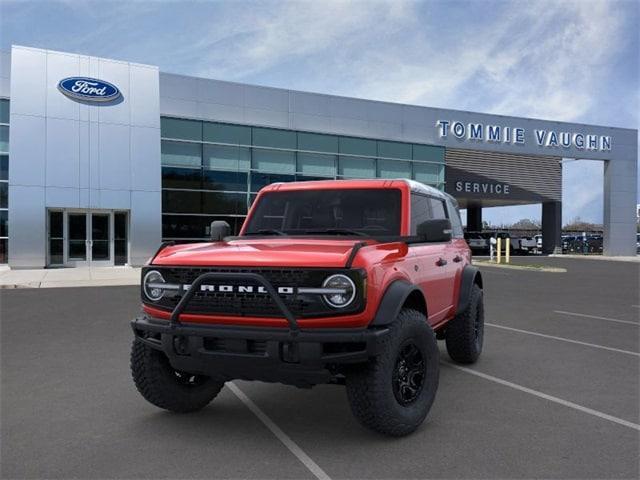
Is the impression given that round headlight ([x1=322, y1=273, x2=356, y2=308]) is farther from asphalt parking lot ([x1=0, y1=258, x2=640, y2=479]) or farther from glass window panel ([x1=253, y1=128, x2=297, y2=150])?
glass window panel ([x1=253, y1=128, x2=297, y2=150])

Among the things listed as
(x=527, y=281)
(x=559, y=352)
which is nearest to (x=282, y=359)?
(x=559, y=352)

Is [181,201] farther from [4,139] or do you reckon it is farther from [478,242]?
[478,242]

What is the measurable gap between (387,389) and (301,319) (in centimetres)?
75

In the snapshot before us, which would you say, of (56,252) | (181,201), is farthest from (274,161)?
(56,252)

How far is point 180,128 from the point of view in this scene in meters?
24.2

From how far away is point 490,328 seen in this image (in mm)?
8875

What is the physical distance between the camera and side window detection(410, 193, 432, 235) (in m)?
5.12

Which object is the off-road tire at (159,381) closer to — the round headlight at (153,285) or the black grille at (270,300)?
the round headlight at (153,285)

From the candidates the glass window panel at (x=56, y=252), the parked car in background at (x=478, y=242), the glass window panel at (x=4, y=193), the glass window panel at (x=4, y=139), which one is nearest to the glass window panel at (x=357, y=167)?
the parked car in background at (x=478, y=242)

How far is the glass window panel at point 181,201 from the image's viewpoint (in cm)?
2381

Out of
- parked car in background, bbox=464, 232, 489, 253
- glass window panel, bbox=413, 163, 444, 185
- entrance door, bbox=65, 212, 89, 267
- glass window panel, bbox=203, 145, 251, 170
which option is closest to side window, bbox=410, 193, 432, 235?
entrance door, bbox=65, 212, 89, 267

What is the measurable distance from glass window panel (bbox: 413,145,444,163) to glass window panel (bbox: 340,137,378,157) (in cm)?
269

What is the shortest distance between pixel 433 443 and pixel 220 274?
1.90 m

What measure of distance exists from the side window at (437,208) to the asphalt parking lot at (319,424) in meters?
1.68
